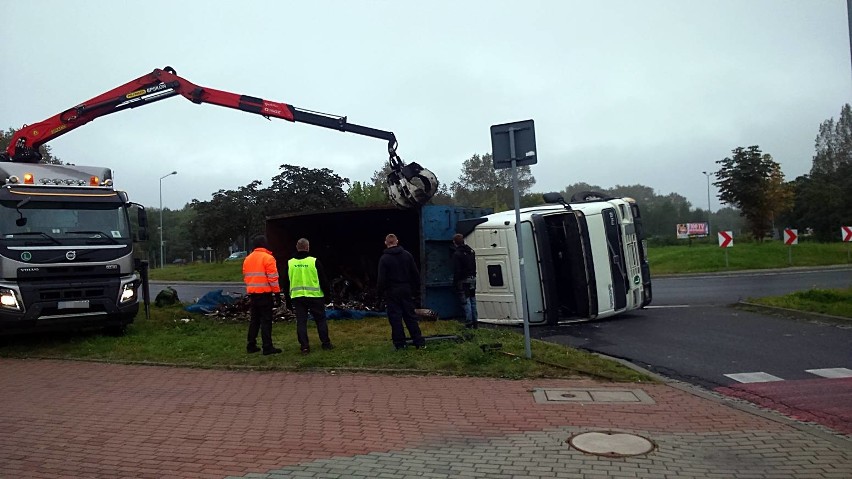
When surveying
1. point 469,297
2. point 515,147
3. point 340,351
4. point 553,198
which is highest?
point 515,147

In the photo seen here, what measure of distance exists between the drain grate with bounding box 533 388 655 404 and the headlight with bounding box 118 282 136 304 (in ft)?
25.5

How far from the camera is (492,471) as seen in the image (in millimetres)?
4754

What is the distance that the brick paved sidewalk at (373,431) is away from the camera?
4.88m

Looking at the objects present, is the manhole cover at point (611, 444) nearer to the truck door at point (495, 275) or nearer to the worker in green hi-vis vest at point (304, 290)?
the worker in green hi-vis vest at point (304, 290)

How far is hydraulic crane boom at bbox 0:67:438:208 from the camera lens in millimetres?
14594

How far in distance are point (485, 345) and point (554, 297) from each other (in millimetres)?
3532

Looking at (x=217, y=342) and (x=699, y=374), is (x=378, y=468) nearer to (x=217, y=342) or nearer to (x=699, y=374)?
(x=699, y=374)

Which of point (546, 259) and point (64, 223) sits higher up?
point (64, 223)

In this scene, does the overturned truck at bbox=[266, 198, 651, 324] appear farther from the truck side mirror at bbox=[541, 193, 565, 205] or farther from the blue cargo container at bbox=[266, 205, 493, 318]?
the truck side mirror at bbox=[541, 193, 565, 205]

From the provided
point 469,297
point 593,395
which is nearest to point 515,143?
point 593,395

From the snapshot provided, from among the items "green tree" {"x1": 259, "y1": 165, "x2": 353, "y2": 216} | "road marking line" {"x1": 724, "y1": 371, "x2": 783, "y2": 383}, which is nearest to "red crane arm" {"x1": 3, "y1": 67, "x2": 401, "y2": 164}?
"road marking line" {"x1": 724, "y1": 371, "x2": 783, "y2": 383}

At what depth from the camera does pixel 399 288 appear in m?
9.06

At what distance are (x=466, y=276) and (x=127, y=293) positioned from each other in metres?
6.04

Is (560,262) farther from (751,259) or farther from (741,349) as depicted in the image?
(751,259)
